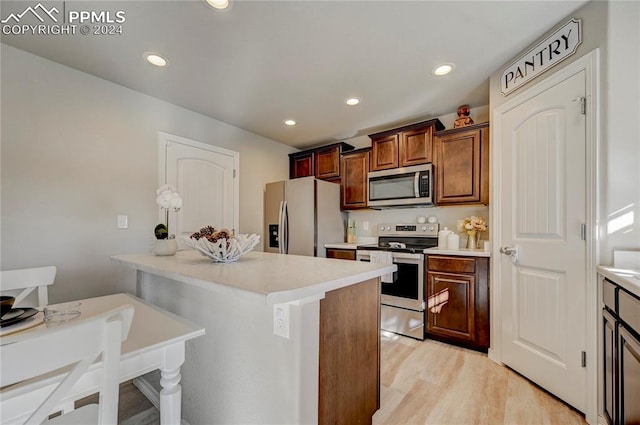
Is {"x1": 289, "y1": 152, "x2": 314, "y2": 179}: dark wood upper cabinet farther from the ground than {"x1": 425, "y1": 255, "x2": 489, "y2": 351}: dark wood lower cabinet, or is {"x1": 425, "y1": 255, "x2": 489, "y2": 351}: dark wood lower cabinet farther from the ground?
{"x1": 289, "y1": 152, "x2": 314, "y2": 179}: dark wood upper cabinet

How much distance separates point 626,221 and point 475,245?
4.51 feet

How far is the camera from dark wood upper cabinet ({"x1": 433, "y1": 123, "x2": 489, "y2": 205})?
2662 mm

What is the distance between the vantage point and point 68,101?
7.39 feet

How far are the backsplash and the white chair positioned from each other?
314cm

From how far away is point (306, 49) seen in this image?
203 cm

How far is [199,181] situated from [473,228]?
2994 mm

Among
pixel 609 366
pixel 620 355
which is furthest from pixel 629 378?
pixel 609 366

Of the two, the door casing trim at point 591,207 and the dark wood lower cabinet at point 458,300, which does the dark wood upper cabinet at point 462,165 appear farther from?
the door casing trim at point 591,207

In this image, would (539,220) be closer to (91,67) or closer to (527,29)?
(527,29)

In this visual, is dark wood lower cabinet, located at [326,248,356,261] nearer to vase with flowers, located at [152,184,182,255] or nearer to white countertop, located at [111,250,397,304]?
white countertop, located at [111,250,397,304]

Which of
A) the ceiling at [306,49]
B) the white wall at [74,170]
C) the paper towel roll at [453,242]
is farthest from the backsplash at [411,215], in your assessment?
the white wall at [74,170]

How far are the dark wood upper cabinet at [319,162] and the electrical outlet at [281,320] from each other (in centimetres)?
294

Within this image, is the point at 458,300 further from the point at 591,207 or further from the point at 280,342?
the point at 280,342

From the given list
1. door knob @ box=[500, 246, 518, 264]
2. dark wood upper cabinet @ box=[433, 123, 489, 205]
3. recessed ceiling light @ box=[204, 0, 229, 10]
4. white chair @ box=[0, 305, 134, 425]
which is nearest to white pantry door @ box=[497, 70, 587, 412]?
door knob @ box=[500, 246, 518, 264]
